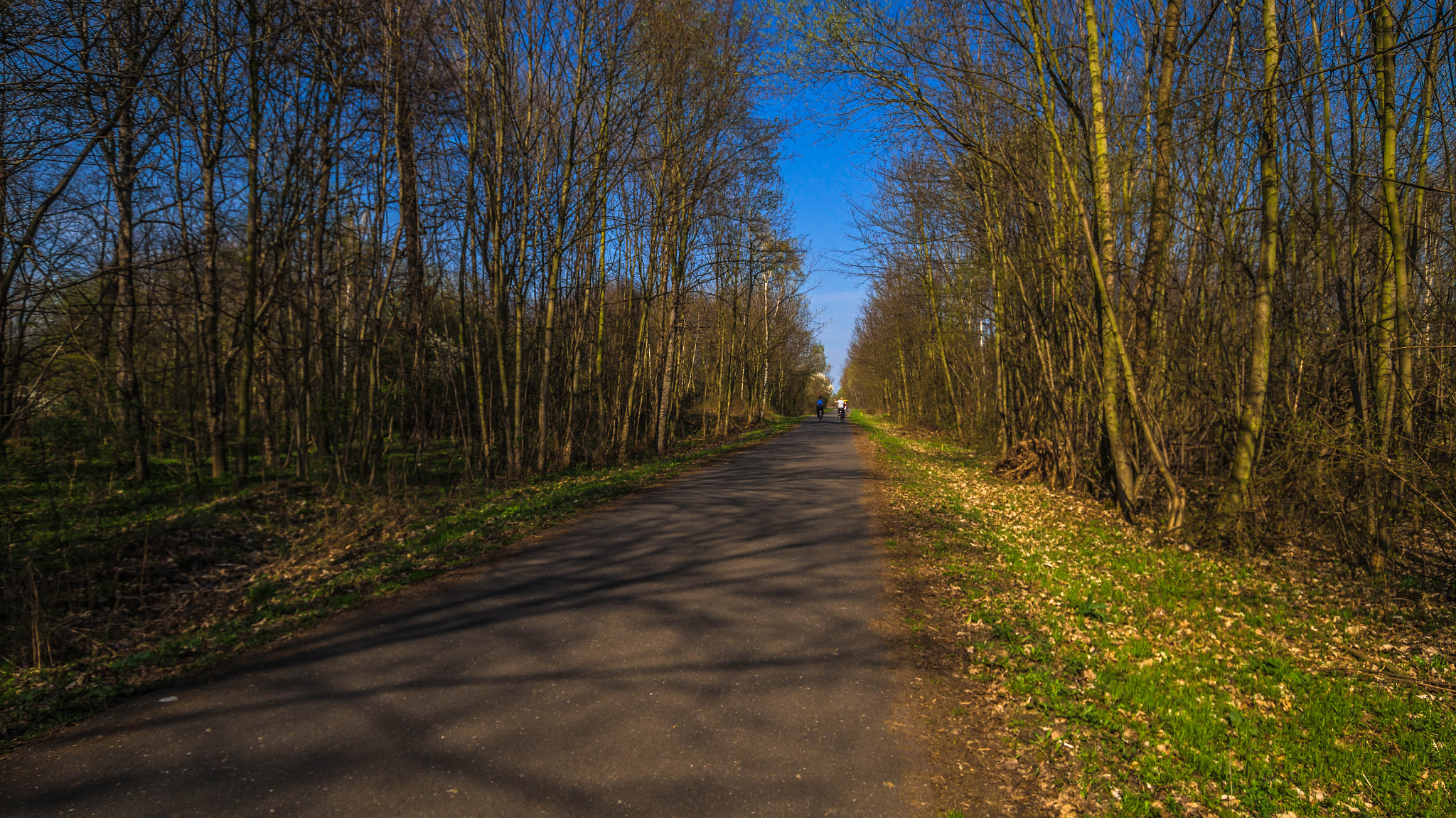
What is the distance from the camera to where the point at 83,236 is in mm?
9602

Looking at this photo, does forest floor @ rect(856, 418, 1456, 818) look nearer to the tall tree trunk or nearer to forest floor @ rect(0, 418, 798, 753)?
the tall tree trunk

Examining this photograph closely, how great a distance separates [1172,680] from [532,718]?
14.4 ft

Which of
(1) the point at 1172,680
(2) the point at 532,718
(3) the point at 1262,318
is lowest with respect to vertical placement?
(1) the point at 1172,680

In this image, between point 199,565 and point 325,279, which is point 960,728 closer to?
point 199,565

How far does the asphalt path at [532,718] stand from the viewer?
309 centimetres

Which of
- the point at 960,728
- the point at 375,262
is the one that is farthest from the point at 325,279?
the point at 960,728

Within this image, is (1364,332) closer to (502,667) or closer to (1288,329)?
(1288,329)

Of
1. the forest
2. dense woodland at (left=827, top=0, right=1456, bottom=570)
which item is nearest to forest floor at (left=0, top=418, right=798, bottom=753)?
the forest

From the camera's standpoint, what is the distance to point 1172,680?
184 inches

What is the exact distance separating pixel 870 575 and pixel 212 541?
330 inches

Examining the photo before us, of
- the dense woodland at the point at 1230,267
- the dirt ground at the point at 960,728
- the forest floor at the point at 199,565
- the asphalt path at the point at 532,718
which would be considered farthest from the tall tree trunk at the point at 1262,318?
the forest floor at the point at 199,565

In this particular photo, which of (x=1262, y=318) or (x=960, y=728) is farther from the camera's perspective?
(x=1262, y=318)

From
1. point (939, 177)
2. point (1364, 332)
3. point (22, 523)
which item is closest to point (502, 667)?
point (22, 523)

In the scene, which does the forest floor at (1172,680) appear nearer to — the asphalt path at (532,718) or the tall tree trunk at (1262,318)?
the asphalt path at (532,718)
